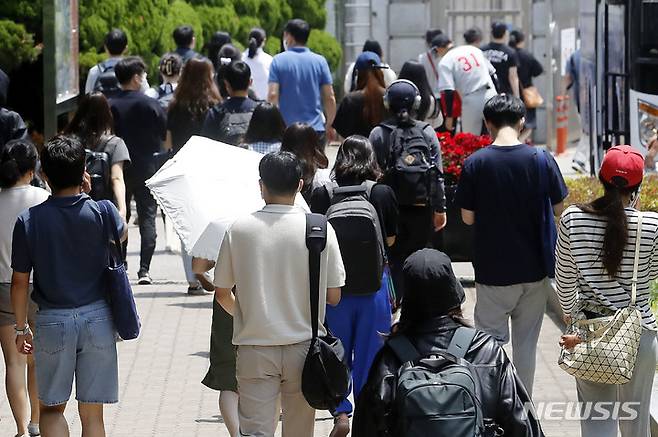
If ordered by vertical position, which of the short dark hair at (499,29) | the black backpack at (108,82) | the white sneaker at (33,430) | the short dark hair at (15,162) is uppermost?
the short dark hair at (499,29)

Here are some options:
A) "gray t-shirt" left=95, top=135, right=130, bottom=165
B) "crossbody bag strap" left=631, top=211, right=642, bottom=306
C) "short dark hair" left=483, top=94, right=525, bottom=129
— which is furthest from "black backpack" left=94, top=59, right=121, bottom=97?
"crossbody bag strap" left=631, top=211, right=642, bottom=306

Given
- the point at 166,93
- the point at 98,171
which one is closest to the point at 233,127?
the point at 98,171

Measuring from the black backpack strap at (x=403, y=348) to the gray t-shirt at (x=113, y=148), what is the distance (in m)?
5.12

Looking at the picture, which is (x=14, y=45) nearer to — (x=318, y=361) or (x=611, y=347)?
(x=318, y=361)

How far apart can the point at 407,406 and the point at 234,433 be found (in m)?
2.75

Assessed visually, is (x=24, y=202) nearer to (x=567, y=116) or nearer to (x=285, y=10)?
(x=567, y=116)

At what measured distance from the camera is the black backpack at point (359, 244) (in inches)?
275

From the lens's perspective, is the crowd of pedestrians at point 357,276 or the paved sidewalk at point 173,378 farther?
the paved sidewalk at point 173,378

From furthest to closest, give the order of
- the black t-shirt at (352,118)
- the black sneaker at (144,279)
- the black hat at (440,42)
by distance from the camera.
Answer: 1. the black hat at (440,42)
2. the black sneaker at (144,279)
3. the black t-shirt at (352,118)

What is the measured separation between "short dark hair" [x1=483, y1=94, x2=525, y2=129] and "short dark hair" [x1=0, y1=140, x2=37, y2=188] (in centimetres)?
237

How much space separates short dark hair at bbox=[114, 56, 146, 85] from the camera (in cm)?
1177

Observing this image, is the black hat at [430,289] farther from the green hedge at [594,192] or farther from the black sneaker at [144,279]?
the black sneaker at [144,279]

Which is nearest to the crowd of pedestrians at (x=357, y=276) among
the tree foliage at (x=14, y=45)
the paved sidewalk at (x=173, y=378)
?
the paved sidewalk at (x=173, y=378)

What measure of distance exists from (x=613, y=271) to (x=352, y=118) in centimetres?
508
